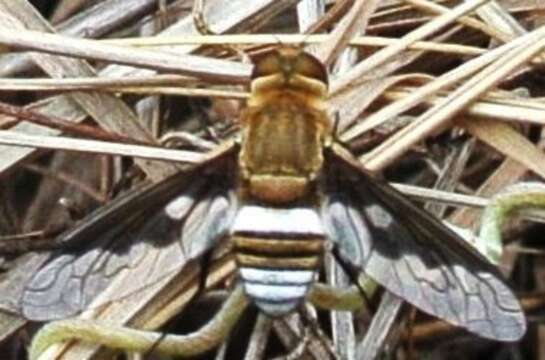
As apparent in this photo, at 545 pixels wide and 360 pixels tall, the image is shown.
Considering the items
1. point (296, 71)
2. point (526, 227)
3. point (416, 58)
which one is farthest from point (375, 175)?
point (526, 227)

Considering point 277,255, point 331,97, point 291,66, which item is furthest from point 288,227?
point 331,97

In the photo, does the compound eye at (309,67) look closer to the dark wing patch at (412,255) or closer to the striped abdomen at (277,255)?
the dark wing patch at (412,255)

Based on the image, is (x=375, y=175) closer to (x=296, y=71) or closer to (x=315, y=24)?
(x=296, y=71)

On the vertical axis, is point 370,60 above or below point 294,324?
above

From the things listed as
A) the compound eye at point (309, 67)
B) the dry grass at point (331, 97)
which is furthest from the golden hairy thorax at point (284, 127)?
the dry grass at point (331, 97)

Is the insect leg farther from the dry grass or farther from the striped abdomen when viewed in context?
the striped abdomen

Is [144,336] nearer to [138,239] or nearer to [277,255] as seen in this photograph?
[138,239]

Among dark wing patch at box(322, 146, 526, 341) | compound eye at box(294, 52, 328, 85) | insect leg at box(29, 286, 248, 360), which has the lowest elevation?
insect leg at box(29, 286, 248, 360)

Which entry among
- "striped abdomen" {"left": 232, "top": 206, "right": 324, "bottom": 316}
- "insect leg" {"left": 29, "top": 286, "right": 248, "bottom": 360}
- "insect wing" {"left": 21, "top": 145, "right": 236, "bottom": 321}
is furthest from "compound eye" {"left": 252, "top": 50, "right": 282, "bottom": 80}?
"insect leg" {"left": 29, "top": 286, "right": 248, "bottom": 360}
